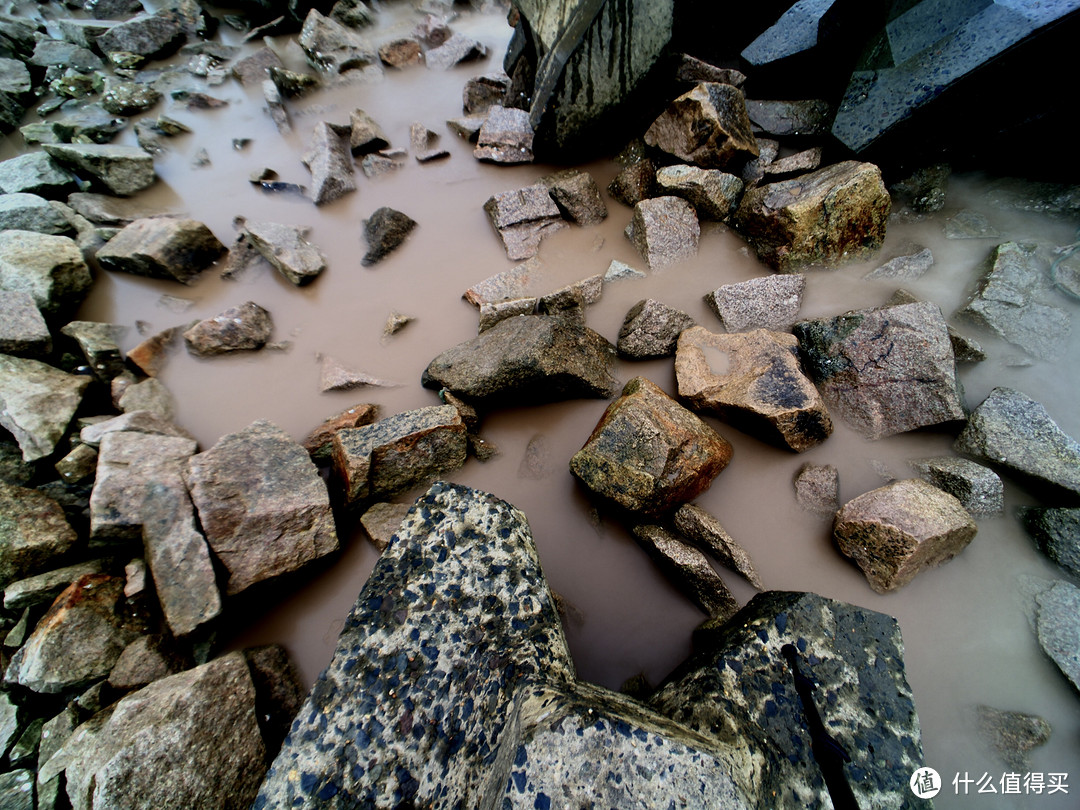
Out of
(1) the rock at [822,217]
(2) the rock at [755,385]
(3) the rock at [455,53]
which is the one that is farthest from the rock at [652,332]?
(3) the rock at [455,53]

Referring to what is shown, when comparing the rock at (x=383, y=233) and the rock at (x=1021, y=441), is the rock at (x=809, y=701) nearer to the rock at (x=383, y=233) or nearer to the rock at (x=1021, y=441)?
the rock at (x=1021, y=441)

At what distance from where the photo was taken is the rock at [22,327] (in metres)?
2.17

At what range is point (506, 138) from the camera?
3.21 metres

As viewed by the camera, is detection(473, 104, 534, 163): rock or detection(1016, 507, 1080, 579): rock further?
detection(473, 104, 534, 163): rock

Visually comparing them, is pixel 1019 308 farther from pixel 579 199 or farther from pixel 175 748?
pixel 175 748

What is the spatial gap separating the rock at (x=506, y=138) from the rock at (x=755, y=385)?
1.84 meters

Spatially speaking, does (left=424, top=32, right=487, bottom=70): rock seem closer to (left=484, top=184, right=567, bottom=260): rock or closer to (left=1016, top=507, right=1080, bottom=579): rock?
(left=484, top=184, right=567, bottom=260): rock

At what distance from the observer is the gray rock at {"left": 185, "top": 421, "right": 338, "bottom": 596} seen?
1646mm

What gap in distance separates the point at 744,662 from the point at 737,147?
250 cm

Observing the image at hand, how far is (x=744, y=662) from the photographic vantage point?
125 cm

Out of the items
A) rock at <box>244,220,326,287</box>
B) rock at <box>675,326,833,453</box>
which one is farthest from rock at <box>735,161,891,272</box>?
rock at <box>244,220,326,287</box>

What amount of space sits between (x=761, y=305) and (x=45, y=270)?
3.56 m

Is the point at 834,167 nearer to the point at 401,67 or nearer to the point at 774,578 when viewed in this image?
the point at 774,578

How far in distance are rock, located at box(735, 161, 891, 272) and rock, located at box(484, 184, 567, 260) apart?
109 cm
